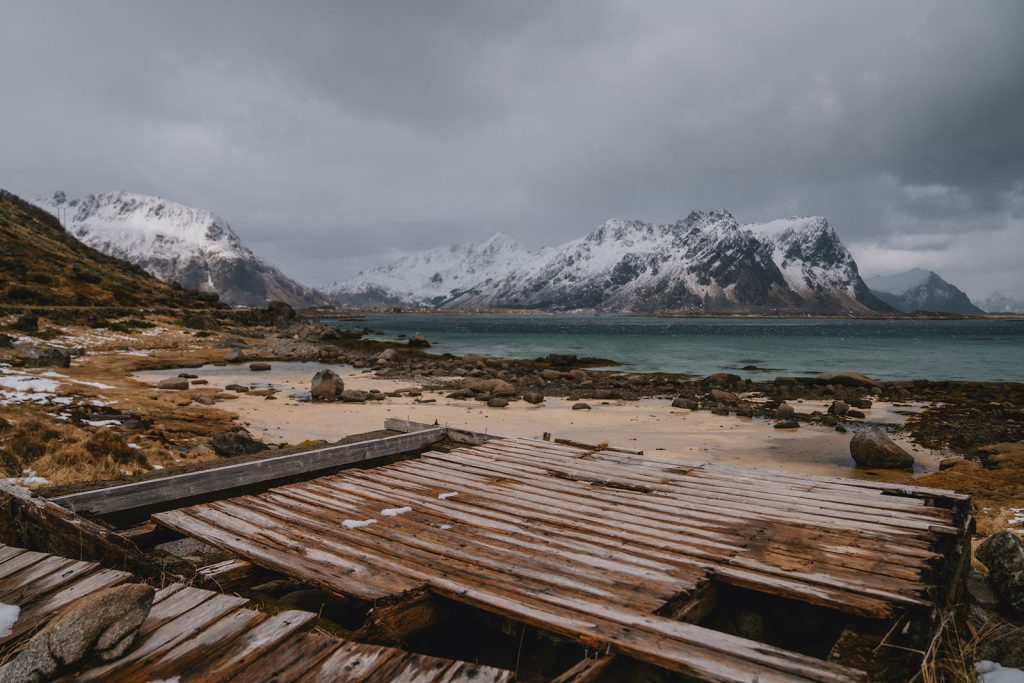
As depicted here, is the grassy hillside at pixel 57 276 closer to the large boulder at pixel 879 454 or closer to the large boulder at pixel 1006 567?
the large boulder at pixel 879 454

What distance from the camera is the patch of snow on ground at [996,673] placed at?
13.7 feet

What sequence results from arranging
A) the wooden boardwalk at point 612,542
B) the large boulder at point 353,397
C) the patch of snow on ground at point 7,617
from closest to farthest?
the patch of snow on ground at point 7,617, the wooden boardwalk at point 612,542, the large boulder at point 353,397

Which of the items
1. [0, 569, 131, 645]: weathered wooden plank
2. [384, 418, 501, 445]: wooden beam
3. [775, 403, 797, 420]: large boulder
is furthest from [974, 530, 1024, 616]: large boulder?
[775, 403, 797, 420]: large boulder

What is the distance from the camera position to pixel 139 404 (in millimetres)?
16625

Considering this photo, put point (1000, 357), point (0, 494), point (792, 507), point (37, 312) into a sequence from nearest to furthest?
point (0, 494) → point (792, 507) → point (37, 312) → point (1000, 357)

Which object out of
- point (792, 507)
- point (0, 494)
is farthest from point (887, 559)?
point (0, 494)

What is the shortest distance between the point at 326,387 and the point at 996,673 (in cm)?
2234

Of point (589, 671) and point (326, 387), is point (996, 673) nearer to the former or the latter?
point (589, 671)

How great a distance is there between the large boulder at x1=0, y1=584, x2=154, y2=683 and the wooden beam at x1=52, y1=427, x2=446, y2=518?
2.75 meters

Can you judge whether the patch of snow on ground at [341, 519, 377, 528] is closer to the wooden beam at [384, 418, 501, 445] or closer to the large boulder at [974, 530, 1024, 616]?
the wooden beam at [384, 418, 501, 445]

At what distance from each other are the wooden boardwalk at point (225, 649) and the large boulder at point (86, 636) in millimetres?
79

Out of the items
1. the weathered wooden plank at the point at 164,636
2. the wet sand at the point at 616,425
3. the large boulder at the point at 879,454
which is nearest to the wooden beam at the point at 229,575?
the weathered wooden plank at the point at 164,636

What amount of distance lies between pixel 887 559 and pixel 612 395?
23.8 m

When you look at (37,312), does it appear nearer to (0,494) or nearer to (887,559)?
(0,494)
